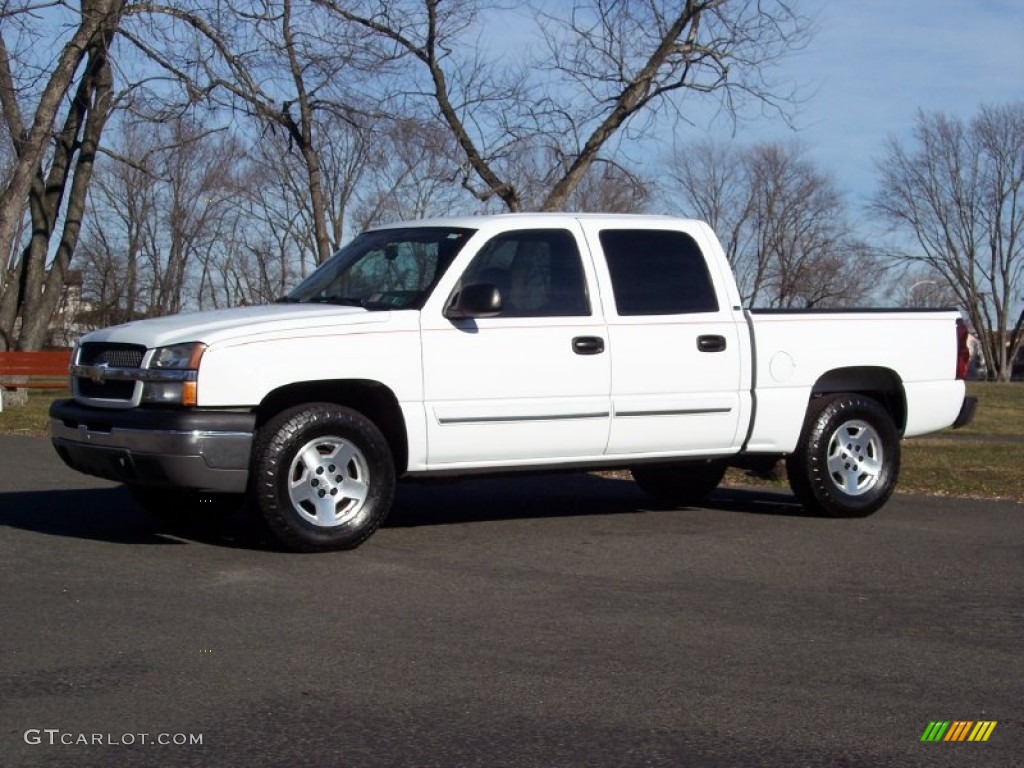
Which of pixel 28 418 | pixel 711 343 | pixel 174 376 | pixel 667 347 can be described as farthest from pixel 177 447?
pixel 28 418

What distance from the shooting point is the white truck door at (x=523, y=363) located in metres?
8.01

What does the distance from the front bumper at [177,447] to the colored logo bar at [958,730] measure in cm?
404

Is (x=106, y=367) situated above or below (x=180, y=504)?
above

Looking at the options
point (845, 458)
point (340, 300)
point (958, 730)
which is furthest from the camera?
point (845, 458)

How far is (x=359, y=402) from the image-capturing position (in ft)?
26.5

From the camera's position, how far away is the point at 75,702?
15.3ft

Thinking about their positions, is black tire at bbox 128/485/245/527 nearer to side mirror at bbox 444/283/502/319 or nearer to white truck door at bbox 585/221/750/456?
side mirror at bbox 444/283/502/319

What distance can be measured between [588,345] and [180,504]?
271 cm

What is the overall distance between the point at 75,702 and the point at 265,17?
49.2ft

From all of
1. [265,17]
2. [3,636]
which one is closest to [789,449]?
[3,636]

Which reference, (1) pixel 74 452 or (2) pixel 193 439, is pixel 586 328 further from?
(1) pixel 74 452

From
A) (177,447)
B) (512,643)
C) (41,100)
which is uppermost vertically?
(41,100)

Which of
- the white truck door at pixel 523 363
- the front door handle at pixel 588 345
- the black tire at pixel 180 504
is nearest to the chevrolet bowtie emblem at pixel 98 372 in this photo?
the black tire at pixel 180 504

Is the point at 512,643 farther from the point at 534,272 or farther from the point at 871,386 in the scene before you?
the point at 871,386
